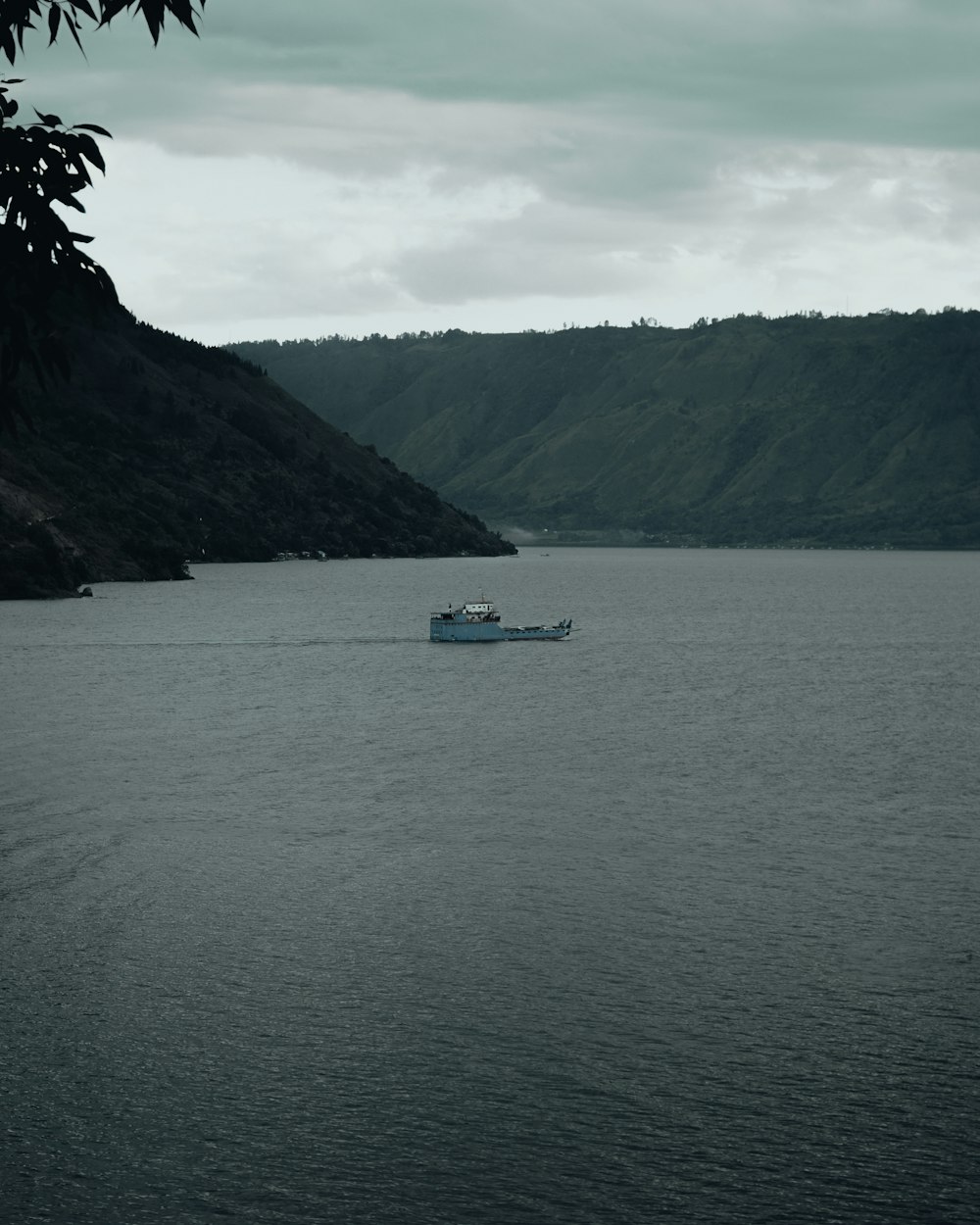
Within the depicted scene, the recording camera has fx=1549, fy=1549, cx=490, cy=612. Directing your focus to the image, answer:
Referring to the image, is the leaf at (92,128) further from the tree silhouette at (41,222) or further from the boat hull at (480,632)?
the boat hull at (480,632)

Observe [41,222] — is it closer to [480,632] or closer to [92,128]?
[92,128]

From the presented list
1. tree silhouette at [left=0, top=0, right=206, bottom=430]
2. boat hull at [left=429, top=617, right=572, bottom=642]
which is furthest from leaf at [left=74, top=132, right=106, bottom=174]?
boat hull at [left=429, top=617, right=572, bottom=642]

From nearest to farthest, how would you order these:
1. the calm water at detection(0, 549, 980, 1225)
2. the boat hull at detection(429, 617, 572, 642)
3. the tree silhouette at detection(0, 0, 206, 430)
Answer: the tree silhouette at detection(0, 0, 206, 430)
the calm water at detection(0, 549, 980, 1225)
the boat hull at detection(429, 617, 572, 642)

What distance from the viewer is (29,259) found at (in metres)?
17.1

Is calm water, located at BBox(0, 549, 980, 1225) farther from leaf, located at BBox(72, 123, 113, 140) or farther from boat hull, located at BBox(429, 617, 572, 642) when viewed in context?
boat hull, located at BBox(429, 617, 572, 642)

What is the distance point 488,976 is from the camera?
3481cm

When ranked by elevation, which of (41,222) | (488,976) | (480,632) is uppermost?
(41,222)

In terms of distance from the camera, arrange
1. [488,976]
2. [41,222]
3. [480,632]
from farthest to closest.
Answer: [480,632] → [488,976] → [41,222]

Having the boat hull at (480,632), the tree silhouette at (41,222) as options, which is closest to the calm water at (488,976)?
the tree silhouette at (41,222)

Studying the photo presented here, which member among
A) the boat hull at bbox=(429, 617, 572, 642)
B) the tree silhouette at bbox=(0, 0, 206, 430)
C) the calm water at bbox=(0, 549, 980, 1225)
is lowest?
the calm water at bbox=(0, 549, 980, 1225)

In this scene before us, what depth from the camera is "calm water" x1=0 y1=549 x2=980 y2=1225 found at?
81.2ft

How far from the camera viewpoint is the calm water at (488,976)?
24.8 m

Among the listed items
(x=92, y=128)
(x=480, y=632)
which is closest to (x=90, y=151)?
(x=92, y=128)

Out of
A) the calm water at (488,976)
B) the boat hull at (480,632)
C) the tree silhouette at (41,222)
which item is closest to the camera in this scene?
the tree silhouette at (41,222)
